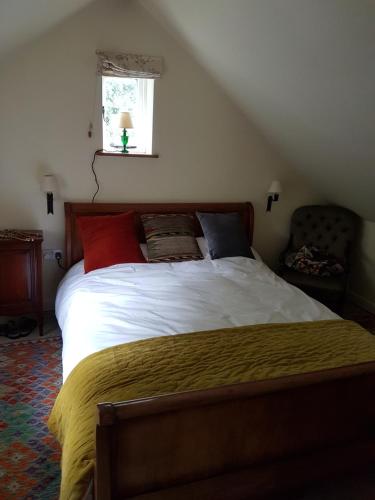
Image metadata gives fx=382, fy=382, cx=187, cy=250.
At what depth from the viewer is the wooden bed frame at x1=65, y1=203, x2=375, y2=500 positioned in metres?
1.10

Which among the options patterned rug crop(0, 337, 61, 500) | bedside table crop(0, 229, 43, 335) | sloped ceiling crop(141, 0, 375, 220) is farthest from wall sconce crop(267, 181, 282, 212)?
patterned rug crop(0, 337, 61, 500)

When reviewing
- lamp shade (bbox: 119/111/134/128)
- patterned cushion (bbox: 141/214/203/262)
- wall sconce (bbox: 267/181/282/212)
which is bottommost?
patterned cushion (bbox: 141/214/203/262)

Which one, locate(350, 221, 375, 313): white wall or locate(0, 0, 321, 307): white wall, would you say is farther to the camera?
locate(350, 221, 375, 313): white wall

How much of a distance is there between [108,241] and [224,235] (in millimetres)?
917

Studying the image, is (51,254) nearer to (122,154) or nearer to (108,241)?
(108,241)

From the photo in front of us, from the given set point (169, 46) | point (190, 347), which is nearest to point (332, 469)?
point (190, 347)

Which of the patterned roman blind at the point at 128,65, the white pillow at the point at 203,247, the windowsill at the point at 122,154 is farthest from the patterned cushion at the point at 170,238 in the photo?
the patterned roman blind at the point at 128,65

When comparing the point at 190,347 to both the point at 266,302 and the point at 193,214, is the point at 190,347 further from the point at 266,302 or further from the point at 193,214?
the point at 193,214

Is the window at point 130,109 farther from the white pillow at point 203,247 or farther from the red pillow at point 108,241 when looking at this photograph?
the white pillow at point 203,247

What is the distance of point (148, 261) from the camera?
2852 millimetres

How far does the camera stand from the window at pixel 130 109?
3023mm

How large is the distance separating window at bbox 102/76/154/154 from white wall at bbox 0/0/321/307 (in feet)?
0.32

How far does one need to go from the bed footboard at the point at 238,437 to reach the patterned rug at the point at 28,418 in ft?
2.39

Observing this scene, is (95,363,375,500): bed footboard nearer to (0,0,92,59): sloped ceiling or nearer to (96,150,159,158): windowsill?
(0,0,92,59): sloped ceiling
